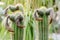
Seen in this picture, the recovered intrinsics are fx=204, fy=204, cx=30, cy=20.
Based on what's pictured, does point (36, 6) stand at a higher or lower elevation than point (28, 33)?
higher

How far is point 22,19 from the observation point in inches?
27.9

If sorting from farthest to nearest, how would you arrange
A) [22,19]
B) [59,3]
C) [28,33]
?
[59,3], [28,33], [22,19]

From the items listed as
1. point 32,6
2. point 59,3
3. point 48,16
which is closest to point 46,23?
point 48,16

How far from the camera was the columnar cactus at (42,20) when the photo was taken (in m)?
0.75

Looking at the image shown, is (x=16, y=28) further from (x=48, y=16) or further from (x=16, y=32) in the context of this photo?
(x=48, y=16)

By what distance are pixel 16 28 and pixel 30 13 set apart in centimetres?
18

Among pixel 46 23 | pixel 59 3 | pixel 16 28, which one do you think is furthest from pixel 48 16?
pixel 59 3

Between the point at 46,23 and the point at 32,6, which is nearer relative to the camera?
the point at 46,23

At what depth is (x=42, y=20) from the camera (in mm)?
750

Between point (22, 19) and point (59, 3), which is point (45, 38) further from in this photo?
point (59, 3)

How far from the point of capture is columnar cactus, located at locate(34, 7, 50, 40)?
75 centimetres

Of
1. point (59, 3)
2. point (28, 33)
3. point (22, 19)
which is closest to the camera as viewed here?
point (22, 19)

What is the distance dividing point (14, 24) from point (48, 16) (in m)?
0.13

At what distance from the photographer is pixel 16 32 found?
0.72 meters
